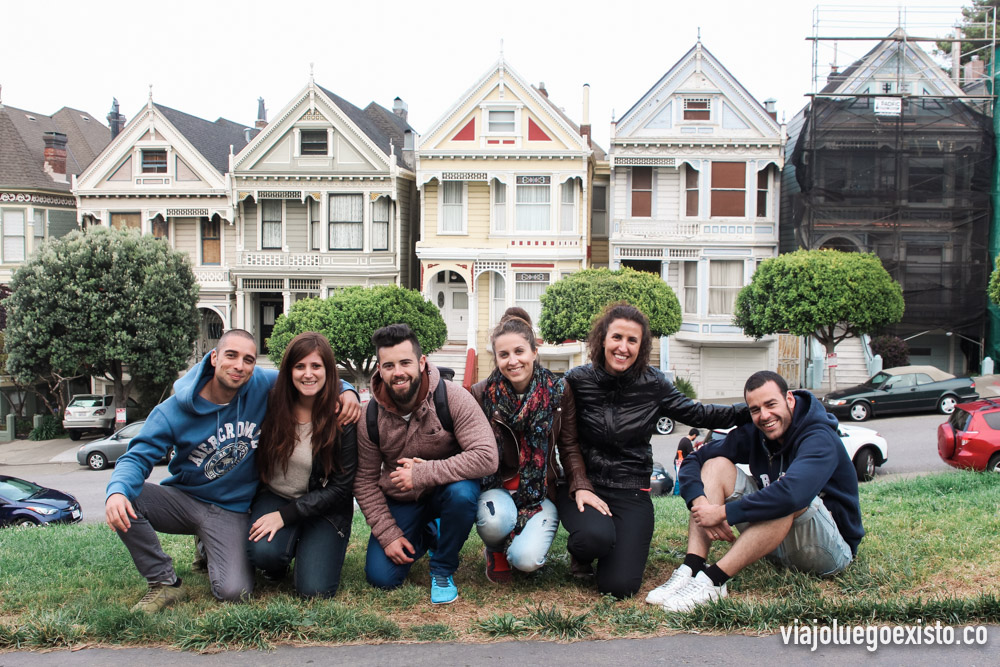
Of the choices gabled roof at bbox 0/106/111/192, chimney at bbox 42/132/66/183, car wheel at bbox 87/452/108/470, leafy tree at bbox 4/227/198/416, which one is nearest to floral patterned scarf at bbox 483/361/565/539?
car wheel at bbox 87/452/108/470

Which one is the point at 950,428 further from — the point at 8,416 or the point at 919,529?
the point at 8,416

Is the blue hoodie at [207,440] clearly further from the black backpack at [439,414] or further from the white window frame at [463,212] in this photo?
the white window frame at [463,212]

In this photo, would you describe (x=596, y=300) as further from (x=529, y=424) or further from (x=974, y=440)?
(x=529, y=424)

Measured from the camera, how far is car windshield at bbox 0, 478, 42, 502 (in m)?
15.1

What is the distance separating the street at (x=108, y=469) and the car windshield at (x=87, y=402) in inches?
55.3

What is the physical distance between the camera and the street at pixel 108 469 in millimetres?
17547

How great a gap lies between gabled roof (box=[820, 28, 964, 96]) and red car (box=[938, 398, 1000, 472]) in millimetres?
20137

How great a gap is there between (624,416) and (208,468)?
115 inches

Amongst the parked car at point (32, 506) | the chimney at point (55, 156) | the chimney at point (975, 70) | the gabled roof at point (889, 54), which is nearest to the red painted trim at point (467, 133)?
the gabled roof at point (889, 54)

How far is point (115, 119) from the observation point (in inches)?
1577

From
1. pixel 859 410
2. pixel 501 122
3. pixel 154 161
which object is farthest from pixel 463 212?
pixel 859 410

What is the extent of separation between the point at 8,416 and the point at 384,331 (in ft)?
103

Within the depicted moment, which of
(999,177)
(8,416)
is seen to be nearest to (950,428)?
(999,177)

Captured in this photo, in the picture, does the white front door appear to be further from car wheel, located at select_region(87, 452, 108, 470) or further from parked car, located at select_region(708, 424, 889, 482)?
parked car, located at select_region(708, 424, 889, 482)
